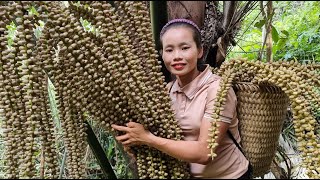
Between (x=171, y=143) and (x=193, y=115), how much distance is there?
0.15 m

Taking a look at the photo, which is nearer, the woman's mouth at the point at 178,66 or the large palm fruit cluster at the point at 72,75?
the large palm fruit cluster at the point at 72,75

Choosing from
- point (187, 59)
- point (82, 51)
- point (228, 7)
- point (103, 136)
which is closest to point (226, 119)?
point (187, 59)

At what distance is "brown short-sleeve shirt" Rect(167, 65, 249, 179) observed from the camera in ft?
3.66

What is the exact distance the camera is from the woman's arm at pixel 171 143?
1.00 metres

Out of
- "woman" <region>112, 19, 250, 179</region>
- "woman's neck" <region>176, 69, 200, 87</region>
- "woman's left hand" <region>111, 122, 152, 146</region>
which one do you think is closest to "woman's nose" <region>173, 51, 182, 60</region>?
"woman" <region>112, 19, 250, 179</region>

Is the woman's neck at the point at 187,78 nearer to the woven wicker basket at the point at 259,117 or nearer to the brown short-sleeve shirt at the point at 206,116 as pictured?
the brown short-sleeve shirt at the point at 206,116

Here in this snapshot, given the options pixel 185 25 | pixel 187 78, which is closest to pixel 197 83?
pixel 187 78

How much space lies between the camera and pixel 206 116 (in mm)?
1083

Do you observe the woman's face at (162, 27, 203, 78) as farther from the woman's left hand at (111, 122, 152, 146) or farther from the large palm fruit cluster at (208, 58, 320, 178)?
the woman's left hand at (111, 122, 152, 146)

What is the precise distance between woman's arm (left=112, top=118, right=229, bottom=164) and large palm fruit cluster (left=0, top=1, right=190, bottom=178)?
3cm

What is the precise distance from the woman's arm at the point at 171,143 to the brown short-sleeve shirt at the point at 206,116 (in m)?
0.05

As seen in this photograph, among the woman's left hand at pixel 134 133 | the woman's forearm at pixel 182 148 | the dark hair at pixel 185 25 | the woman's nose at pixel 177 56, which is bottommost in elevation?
the woman's forearm at pixel 182 148

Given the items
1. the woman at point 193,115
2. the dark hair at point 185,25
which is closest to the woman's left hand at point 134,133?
the woman at point 193,115

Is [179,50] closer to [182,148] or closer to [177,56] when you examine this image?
[177,56]
